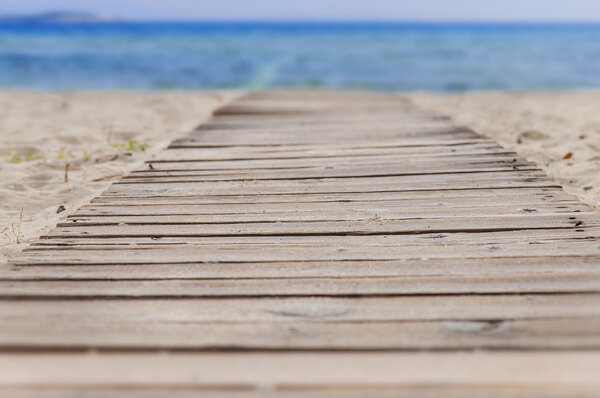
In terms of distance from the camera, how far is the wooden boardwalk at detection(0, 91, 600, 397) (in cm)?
155

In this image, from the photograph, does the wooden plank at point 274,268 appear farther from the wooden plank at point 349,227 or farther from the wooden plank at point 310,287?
the wooden plank at point 349,227

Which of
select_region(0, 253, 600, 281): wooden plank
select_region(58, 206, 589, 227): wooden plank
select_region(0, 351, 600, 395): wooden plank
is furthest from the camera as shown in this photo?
select_region(58, 206, 589, 227): wooden plank

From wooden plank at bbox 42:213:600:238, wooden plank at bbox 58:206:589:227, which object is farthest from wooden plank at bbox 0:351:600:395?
wooden plank at bbox 58:206:589:227

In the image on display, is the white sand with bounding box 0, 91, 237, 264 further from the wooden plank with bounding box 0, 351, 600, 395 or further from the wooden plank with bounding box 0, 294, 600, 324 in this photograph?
the wooden plank with bounding box 0, 351, 600, 395

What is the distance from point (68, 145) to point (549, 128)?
15.9 ft

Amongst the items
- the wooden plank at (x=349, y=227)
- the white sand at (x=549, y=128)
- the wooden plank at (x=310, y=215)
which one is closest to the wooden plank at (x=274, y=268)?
the wooden plank at (x=349, y=227)

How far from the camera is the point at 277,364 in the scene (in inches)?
63.1

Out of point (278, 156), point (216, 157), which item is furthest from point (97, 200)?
point (278, 156)

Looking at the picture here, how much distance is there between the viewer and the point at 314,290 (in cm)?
204

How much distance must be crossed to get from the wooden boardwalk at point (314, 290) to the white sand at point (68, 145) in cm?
45

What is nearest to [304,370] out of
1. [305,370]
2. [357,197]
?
[305,370]

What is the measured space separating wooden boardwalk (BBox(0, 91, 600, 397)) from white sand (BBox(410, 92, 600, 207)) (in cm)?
66

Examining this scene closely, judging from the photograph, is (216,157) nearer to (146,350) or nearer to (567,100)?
(146,350)

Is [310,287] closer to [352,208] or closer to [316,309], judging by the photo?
[316,309]
